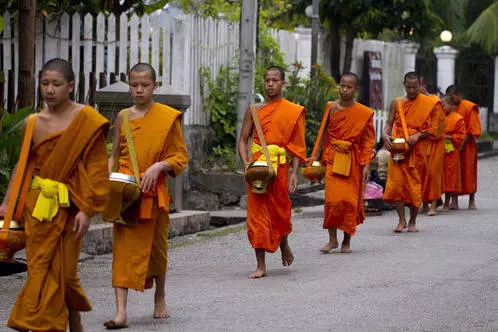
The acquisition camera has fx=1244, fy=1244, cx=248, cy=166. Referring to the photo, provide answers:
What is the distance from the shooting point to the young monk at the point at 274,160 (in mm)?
10219

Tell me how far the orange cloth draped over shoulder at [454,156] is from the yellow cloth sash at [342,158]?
5.36 metres

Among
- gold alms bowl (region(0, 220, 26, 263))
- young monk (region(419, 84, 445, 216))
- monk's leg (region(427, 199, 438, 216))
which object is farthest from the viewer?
monk's leg (region(427, 199, 438, 216))

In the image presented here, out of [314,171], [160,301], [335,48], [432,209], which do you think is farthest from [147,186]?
[335,48]

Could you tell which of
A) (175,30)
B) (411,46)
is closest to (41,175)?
(175,30)

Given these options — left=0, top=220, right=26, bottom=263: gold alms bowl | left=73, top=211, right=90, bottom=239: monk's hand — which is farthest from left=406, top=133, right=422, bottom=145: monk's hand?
left=0, top=220, right=26, bottom=263: gold alms bowl

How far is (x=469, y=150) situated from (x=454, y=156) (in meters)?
0.60

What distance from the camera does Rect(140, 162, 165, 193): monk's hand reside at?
26.2 ft

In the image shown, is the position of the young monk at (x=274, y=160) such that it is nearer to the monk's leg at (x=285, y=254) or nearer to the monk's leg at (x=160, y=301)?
the monk's leg at (x=285, y=254)

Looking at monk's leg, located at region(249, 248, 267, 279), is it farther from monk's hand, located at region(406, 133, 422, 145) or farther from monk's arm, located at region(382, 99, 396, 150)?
monk's hand, located at region(406, 133, 422, 145)

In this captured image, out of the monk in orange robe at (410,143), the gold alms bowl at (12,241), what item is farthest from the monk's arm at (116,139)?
the monk in orange robe at (410,143)

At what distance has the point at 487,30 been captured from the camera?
1388 inches

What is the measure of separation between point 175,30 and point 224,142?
225cm

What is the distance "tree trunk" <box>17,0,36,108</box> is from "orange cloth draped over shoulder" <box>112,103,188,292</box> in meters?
3.86

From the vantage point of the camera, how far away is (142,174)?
8125 millimetres
